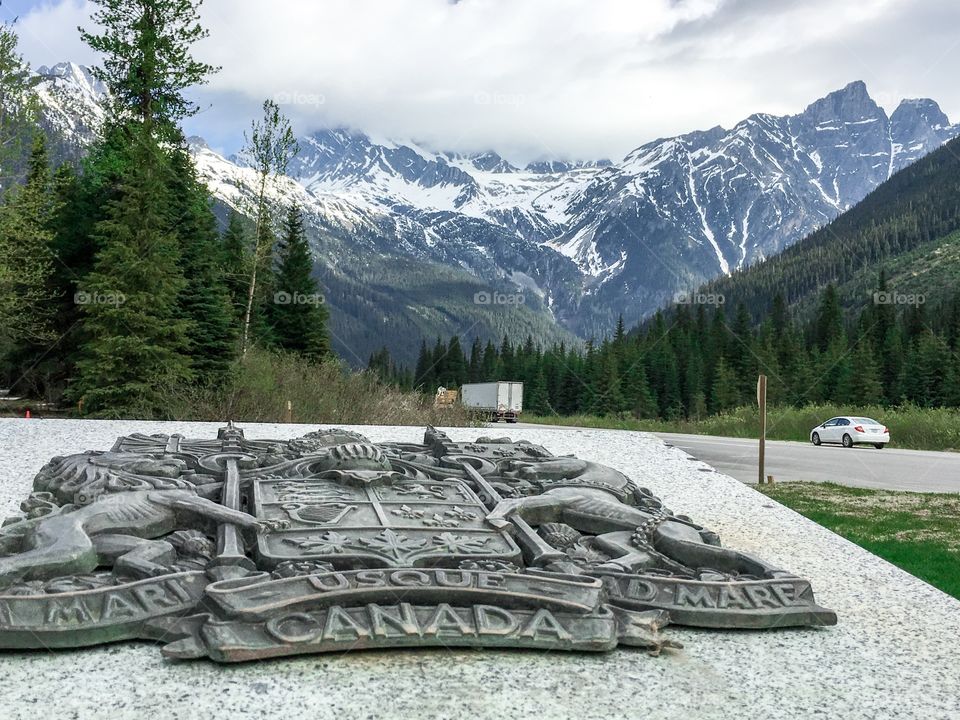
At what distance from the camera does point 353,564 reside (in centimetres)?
318

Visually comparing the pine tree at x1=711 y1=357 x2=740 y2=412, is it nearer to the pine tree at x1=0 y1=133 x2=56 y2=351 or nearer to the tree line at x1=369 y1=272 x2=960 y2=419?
the tree line at x1=369 y1=272 x2=960 y2=419

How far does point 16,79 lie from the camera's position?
17125 millimetres

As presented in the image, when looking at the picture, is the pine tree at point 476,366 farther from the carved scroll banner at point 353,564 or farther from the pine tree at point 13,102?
the carved scroll banner at point 353,564

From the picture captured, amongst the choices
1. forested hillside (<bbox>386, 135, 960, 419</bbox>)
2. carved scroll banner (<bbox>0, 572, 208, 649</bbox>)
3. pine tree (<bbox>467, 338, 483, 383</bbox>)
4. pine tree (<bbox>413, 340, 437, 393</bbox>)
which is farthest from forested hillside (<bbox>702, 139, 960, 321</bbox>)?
carved scroll banner (<bbox>0, 572, 208, 649</bbox>)

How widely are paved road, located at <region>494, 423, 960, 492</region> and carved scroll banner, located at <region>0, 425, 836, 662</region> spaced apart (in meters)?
7.07

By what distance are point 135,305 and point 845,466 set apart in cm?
1525

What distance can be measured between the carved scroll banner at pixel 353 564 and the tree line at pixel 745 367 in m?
42.4

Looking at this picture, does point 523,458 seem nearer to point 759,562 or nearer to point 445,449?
point 445,449

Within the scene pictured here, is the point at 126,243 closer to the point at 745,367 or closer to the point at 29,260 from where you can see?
the point at 29,260

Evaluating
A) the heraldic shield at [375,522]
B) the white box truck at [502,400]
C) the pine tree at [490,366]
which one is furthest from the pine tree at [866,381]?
the heraldic shield at [375,522]

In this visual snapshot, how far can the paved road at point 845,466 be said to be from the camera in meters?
13.4

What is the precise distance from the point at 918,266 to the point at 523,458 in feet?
325

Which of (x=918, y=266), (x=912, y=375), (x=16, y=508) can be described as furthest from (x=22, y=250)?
(x=918, y=266)

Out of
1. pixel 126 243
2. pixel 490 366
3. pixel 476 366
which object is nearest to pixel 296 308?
pixel 126 243
